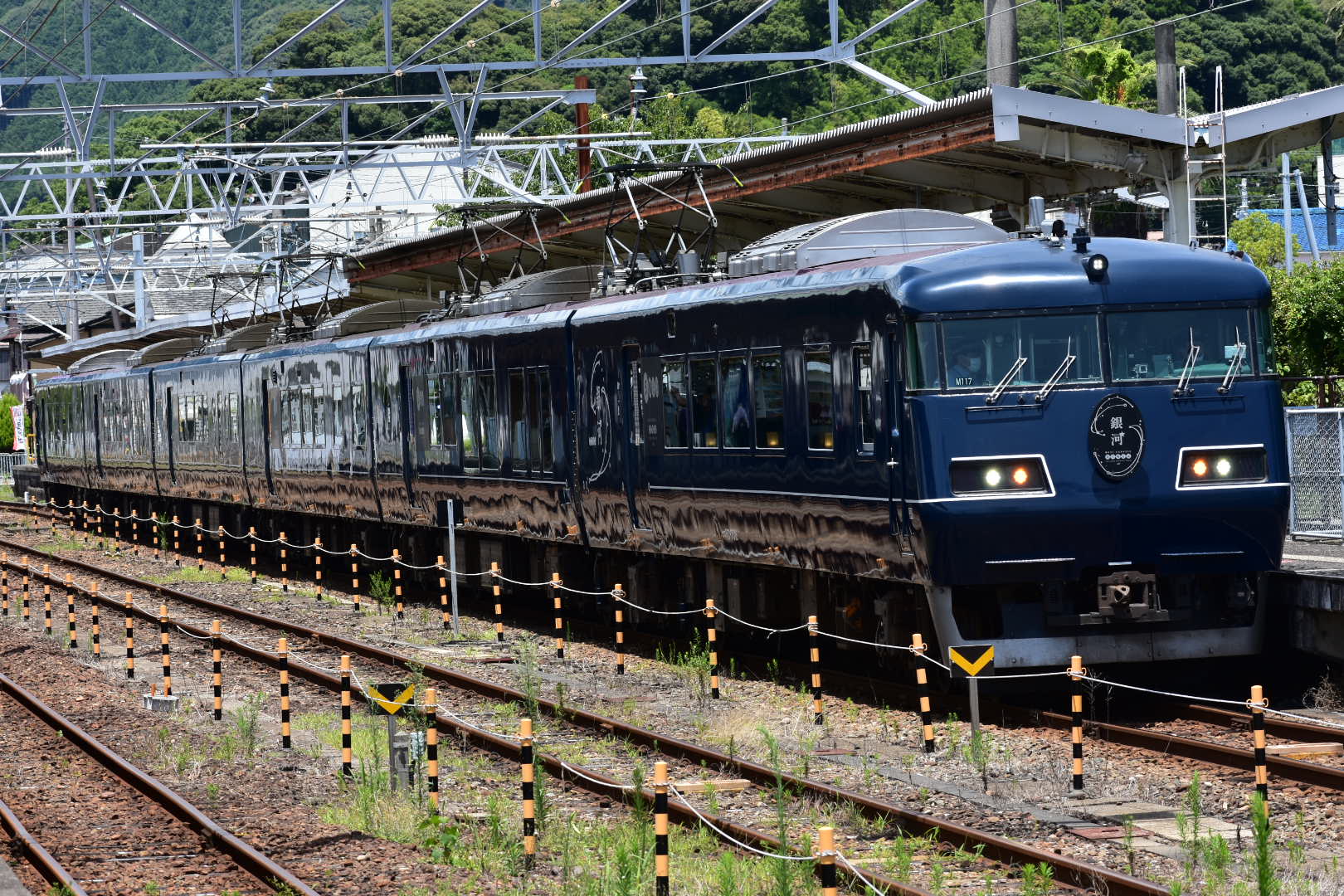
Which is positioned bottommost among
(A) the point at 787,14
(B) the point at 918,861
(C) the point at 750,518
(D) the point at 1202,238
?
(B) the point at 918,861

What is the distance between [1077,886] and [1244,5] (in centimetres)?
6606

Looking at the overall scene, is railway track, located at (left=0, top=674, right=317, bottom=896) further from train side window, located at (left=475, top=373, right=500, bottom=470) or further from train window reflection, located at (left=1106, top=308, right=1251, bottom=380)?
train side window, located at (left=475, top=373, right=500, bottom=470)

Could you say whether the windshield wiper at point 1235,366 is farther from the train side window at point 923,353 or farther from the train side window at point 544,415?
the train side window at point 544,415

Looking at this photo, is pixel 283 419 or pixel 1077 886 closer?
pixel 1077 886

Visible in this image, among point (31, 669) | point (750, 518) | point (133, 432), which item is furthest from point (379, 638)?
point (133, 432)

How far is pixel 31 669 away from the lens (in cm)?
1872

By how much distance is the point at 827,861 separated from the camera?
269 inches

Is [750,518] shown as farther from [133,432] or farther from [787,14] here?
[787,14]

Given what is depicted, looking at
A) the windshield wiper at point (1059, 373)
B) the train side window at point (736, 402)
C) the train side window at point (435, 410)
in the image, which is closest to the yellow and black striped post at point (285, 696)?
the train side window at point (736, 402)

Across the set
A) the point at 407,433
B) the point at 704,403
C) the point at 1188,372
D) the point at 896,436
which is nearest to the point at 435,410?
the point at 407,433

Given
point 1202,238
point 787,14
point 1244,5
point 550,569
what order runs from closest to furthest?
1. point 1202,238
2. point 550,569
3. point 787,14
4. point 1244,5

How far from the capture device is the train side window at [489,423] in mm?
20234

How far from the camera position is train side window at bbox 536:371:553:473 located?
61.8 feet

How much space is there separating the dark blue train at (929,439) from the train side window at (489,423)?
458 mm
